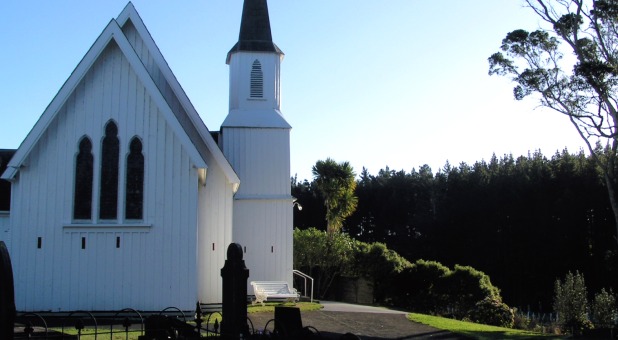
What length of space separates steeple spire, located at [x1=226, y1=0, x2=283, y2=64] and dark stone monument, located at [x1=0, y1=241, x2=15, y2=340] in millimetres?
21809

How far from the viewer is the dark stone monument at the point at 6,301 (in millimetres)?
7853

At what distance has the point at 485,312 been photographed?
29.8 metres

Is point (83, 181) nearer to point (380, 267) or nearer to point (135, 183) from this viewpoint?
point (135, 183)

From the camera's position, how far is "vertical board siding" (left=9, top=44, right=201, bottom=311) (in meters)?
20.3

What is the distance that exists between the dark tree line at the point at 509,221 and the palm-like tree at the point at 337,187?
17830mm

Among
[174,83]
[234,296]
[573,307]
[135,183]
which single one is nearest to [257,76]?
[174,83]

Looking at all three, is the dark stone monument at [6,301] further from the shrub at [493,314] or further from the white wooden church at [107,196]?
the shrub at [493,314]

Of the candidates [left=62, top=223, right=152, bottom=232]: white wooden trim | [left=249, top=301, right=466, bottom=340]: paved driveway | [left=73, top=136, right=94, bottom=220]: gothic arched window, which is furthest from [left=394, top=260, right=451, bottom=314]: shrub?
[left=73, top=136, right=94, bottom=220]: gothic arched window

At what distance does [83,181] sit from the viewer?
20.8 meters

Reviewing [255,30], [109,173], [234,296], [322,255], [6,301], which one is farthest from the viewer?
[322,255]

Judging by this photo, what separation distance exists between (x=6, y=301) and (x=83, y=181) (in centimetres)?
1326

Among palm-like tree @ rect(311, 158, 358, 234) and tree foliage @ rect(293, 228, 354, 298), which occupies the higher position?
palm-like tree @ rect(311, 158, 358, 234)

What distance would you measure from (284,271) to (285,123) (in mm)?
5936

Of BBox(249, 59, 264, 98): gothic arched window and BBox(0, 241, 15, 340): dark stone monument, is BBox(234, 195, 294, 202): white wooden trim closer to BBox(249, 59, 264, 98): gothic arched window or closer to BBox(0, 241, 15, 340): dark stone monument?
BBox(249, 59, 264, 98): gothic arched window
